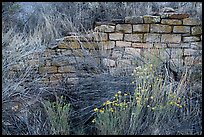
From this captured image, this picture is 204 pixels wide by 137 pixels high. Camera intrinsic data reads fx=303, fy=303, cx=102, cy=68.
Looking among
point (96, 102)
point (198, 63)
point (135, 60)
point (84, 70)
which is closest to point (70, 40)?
point (84, 70)

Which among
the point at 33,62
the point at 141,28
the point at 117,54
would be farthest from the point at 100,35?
the point at 33,62

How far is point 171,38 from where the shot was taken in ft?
16.1

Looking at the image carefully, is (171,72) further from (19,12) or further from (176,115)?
(19,12)

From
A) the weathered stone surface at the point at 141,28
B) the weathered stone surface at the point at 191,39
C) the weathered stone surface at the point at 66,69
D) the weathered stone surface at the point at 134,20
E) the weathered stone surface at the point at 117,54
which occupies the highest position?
the weathered stone surface at the point at 134,20

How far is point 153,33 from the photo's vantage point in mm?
4906

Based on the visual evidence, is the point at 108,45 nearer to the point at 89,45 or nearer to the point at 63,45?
the point at 89,45

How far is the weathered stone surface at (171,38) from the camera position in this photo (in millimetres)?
4918

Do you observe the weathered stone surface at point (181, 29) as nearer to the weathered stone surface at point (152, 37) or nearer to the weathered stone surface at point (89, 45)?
the weathered stone surface at point (152, 37)

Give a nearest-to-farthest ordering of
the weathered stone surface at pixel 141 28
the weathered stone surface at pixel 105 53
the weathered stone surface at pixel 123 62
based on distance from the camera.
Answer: the weathered stone surface at pixel 123 62 → the weathered stone surface at pixel 105 53 → the weathered stone surface at pixel 141 28

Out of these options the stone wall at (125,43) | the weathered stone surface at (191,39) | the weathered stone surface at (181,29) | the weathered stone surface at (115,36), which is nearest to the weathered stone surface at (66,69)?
the stone wall at (125,43)

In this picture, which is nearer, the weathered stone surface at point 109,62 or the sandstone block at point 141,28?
the weathered stone surface at point 109,62

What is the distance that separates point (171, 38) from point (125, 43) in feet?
2.46

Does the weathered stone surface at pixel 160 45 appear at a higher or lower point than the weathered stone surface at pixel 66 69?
higher

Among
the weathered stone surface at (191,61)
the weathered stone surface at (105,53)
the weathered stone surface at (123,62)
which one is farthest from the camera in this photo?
the weathered stone surface at (105,53)
